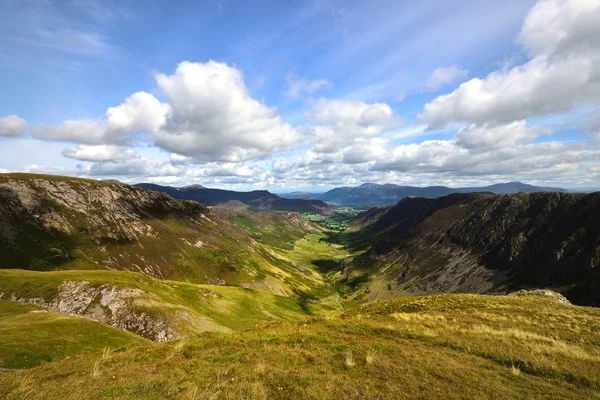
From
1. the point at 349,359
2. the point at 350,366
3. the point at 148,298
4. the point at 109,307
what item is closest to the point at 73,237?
the point at 109,307

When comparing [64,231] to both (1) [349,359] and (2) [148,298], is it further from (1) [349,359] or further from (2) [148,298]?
(1) [349,359]

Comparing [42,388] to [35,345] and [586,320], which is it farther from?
[586,320]

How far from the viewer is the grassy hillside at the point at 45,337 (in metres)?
35.2

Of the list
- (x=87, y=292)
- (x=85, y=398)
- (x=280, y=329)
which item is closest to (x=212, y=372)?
(x=85, y=398)

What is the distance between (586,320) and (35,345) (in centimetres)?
6499

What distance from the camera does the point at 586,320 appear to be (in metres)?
32.7

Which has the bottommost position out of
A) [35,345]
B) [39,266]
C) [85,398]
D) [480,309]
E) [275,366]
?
[39,266]

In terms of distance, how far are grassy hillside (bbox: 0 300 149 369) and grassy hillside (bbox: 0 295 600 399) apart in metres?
12.8

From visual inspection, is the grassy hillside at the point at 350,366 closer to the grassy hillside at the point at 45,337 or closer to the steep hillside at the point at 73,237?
the grassy hillside at the point at 45,337

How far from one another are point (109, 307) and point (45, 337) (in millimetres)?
38104

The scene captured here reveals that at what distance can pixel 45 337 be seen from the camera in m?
41.7

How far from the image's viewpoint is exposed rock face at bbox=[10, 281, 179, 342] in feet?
237

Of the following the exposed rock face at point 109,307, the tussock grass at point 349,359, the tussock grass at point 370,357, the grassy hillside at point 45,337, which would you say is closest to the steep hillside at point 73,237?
the exposed rock face at point 109,307

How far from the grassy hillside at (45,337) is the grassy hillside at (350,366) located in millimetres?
12793
